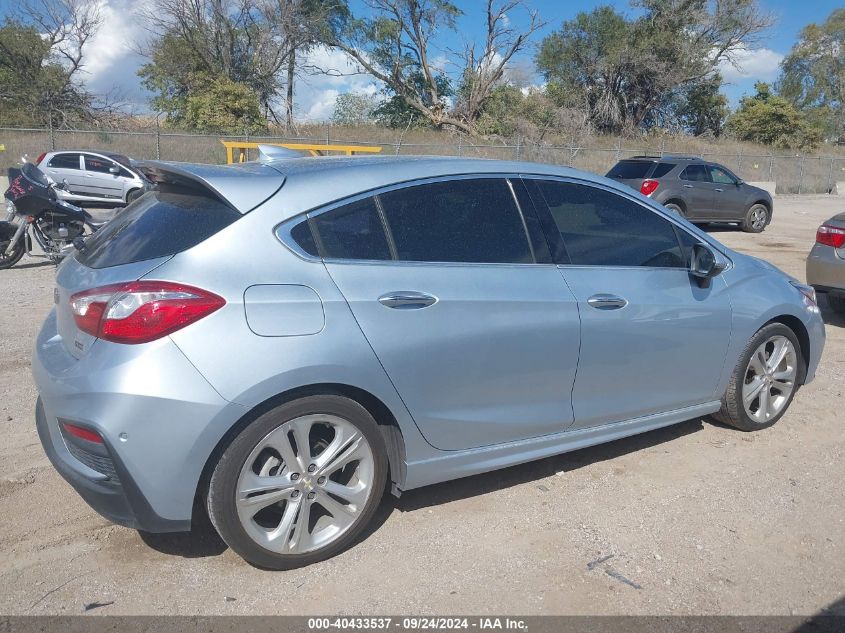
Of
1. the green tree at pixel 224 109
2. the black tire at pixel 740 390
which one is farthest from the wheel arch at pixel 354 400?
the green tree at pixel 224 109

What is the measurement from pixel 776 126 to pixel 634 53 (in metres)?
12.1

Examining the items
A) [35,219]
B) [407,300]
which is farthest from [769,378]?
[35,219]

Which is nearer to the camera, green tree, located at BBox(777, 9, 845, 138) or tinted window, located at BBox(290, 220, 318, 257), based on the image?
tinted window, located at BBox(290, 220, 318, 257)

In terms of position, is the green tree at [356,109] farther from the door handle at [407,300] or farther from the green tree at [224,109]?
the door handle at [407,300]

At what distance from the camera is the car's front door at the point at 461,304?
3176mm

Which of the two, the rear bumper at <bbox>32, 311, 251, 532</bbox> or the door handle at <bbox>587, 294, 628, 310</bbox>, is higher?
the door handle at <bbox>587, 294, 628, 310</bbox>

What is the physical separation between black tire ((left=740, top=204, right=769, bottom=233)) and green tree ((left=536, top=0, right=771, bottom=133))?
3048cm

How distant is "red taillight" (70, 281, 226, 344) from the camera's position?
2779mm

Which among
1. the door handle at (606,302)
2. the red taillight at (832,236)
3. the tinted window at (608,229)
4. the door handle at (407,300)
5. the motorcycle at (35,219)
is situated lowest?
the motorcycle at (35,219)

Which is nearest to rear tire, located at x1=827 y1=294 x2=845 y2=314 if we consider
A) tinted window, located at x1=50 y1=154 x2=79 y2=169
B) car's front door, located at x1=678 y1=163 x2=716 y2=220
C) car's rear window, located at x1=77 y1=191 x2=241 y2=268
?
car's rear window, located at x1=77 y1=191 x2=241 y2=268

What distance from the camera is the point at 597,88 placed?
47312mm

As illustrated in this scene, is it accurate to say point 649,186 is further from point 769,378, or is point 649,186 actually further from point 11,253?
point 11,253

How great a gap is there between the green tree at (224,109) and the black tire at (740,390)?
102 feet

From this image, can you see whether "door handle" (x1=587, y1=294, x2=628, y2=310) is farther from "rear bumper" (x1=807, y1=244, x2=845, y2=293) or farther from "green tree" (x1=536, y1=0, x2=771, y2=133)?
"green tree" (x1=536, y1=0, x2=771, y2=133)
